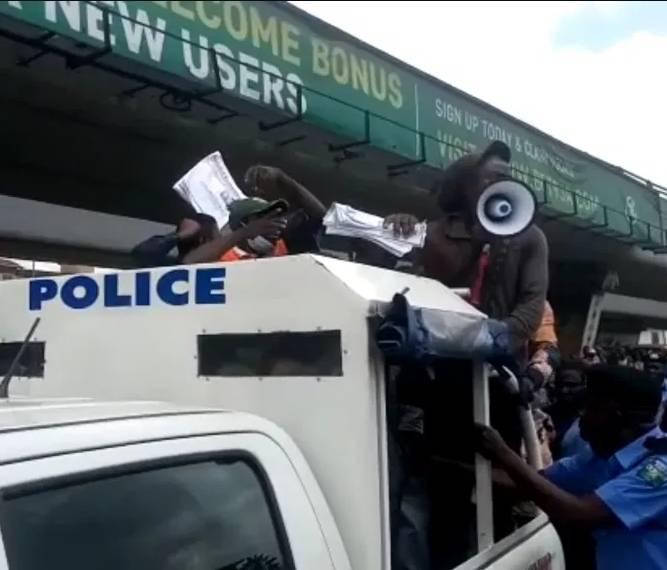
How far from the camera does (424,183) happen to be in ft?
10.1

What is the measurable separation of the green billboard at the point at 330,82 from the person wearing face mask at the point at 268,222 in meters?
0.47

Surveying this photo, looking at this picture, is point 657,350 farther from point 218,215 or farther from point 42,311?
point 42,311

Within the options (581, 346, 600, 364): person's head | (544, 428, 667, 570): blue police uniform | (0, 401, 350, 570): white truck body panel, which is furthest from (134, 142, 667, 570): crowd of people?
(581, 346, 600, 364): person's head

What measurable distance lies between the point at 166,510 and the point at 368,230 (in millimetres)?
1511

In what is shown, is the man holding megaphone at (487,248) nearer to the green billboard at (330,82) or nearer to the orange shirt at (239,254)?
the green billboard at (330,82)

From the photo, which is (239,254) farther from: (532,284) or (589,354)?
(589,354)

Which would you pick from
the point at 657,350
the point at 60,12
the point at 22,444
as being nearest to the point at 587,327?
the point at 657,350

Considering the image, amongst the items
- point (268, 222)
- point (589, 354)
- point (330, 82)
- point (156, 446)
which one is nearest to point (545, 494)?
point (268, 222)

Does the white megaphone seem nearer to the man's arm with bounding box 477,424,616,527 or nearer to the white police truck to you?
the white police truck

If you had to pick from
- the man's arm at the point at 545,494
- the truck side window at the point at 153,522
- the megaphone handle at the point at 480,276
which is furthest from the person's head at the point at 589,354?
the truck side window at the point at 153,522

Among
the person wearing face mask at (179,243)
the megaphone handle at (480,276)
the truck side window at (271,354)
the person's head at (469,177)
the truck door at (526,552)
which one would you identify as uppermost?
the person's head at (469,177)

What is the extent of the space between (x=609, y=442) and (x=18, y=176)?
198 cm

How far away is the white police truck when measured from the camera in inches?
63.8

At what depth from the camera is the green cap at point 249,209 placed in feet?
9.46
